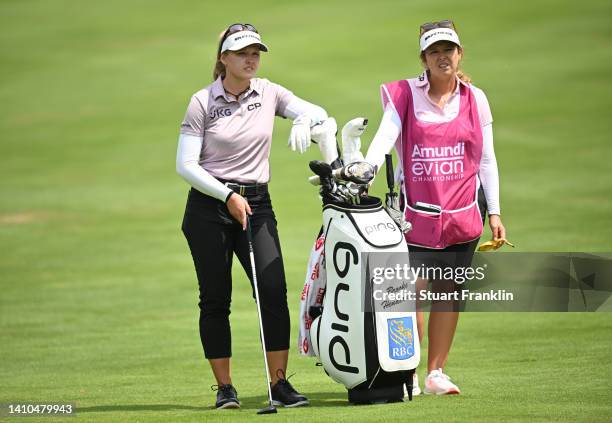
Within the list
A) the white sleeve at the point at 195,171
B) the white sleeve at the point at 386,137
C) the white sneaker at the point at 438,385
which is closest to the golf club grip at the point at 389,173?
the white sleeve at the point at 386,137

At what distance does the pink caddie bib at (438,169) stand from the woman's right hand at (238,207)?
3.20 ft

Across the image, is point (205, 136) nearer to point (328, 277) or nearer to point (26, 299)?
point (328, 277)

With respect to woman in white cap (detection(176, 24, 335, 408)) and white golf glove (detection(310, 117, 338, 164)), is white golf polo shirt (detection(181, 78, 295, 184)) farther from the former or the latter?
white golf glove (detection(310, 117, 338, 164))

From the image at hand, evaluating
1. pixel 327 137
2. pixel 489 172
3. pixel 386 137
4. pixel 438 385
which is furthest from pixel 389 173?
pixel 438 385

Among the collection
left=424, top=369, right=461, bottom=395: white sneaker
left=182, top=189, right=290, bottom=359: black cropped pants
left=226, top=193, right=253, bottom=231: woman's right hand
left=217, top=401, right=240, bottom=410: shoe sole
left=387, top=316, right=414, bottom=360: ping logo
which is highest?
left=226, top=193, right=253, bottom=231: woman's right hand

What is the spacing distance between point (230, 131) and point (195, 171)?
32cm

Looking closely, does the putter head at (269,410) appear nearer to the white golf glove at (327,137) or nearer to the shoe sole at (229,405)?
the shoe sole at (229,405)

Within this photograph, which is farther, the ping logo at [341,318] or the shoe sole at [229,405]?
the shoe sole at [229,405]

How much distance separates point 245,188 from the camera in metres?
6.91

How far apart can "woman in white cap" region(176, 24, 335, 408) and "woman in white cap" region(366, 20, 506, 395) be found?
0.50m

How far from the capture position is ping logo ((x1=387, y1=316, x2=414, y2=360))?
256 inches

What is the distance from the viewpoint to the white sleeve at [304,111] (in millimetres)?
6914

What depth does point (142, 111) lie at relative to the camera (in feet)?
79.3

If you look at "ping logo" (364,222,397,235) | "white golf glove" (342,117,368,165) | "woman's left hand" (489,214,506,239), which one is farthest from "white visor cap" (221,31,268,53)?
"woman's left hand" (489,214,506,239)
